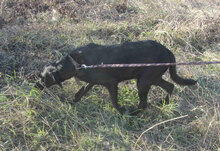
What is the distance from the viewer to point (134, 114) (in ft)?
10.4

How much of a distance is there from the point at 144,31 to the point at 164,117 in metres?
2.84

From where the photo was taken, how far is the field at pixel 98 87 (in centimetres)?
266

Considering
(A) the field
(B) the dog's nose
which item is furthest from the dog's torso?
(B) the dog's nose

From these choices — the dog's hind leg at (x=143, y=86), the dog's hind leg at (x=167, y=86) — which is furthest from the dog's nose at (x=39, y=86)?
the dog's hind leg at (x=167, y=86)

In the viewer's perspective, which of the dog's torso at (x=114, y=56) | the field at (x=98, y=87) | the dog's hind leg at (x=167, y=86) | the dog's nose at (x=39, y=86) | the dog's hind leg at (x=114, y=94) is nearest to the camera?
the field at (x=98, y=87)

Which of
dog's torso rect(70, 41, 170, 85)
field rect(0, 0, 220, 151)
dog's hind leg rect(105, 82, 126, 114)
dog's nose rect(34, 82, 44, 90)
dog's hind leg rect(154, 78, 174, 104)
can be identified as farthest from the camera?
dog's hind leg rect(154, 78, 174, 104)

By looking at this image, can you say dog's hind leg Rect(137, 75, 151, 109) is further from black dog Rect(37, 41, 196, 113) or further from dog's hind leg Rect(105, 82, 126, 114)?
dog's hind leg Rect(105, 82, 126, 114)

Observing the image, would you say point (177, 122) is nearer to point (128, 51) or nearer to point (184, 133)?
point (184, 133)

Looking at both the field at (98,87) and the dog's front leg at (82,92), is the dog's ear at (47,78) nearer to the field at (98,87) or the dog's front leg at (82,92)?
the field at (98,87)

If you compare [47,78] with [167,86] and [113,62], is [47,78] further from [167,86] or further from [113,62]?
[167,86]

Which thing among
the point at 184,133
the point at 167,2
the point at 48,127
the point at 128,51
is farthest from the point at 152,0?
the point at 48,127

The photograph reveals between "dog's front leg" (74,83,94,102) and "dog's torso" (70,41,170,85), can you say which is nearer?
"dog's torso" (70,41,170,85)

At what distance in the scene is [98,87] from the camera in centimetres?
363

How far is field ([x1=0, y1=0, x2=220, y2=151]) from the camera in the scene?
8.73 feet
